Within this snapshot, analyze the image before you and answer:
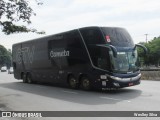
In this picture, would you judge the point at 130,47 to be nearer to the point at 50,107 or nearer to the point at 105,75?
the point at 105,75

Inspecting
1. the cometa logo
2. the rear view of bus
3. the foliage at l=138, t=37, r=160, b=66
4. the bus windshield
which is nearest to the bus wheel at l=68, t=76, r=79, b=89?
the cometa logo

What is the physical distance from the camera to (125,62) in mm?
16422

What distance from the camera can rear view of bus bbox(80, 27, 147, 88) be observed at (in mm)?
15906

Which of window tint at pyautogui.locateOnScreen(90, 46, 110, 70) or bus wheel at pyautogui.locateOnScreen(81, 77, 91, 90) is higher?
window tint at pyautogui.locateOnScreen(90, 46, 110, 70)

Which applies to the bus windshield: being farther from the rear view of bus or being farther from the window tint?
the window tint

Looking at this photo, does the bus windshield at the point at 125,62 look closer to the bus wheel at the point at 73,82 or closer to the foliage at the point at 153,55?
the bus wheel at the point at 73,82

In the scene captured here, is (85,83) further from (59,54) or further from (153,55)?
(153,55)

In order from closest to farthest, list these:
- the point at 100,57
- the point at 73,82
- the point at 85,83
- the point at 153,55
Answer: the point at 100,57 < the point at 85,83 < the point at 73,82 < the point at 153,55

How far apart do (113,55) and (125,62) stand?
3.52 feet

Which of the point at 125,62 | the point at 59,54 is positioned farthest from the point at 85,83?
the point at 59,54

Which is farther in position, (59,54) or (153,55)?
(153,55)

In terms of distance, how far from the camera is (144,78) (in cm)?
2961

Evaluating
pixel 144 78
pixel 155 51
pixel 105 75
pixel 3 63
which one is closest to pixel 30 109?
pixel 105 75

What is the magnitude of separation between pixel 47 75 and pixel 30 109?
10278 millimetres
